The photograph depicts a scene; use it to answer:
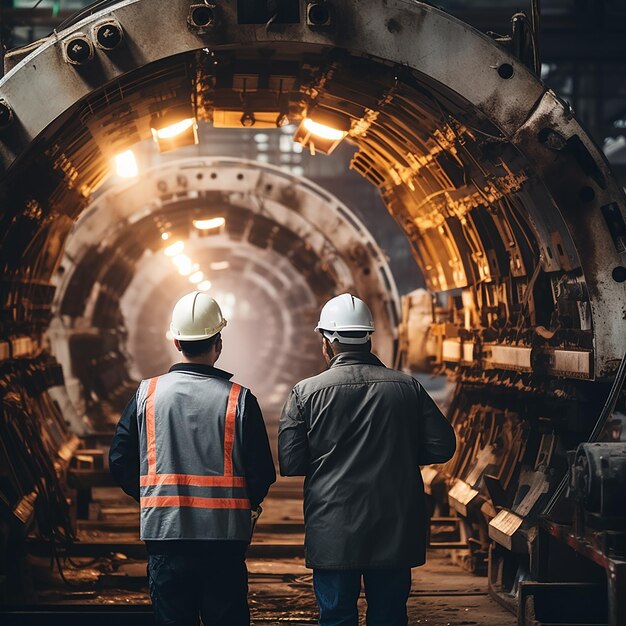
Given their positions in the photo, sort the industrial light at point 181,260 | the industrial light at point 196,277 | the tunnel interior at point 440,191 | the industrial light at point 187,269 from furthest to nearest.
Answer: the industrial light at point 196,277 < the industrial light at point 187,269 < the industrial light at point 181,260 < the tunnel interior at point 440,191

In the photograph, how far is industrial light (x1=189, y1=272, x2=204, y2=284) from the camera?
35.6m

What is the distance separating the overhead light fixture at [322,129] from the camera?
8789 millimetres

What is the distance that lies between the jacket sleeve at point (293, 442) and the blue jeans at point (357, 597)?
45 cm

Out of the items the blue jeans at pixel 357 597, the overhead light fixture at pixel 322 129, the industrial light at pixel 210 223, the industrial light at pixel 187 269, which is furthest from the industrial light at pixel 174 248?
the blue jeans at pixel 357 597

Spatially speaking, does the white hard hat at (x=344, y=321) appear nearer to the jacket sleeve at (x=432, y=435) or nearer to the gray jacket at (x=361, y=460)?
the gray jacket at (x=361, y=460)

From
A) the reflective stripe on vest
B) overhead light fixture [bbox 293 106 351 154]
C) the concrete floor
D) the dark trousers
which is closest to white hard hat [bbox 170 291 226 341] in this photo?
the reflective stripe on vest

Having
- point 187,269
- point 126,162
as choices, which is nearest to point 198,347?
point 126,162

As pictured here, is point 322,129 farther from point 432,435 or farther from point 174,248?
point 174,248

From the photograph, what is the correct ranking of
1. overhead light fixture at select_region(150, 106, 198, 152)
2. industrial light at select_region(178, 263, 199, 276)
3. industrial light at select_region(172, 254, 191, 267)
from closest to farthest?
overhead light fixture at select_region(150, 106, 198, 152)
industrial light at select_region(172, 254, 191, 267)
industrial light at select_region(178, 263, 199, 276)

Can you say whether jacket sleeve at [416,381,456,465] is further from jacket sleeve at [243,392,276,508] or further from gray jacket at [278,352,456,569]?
jacket sleeve at [243,392,276,508]

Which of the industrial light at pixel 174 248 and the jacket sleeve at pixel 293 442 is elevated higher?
the industrial light at pixel 174 248

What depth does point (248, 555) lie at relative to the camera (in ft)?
28.3

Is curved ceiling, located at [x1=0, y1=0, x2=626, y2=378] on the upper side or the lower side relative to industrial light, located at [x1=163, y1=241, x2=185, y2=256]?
lower

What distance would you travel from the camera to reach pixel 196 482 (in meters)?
4.54
